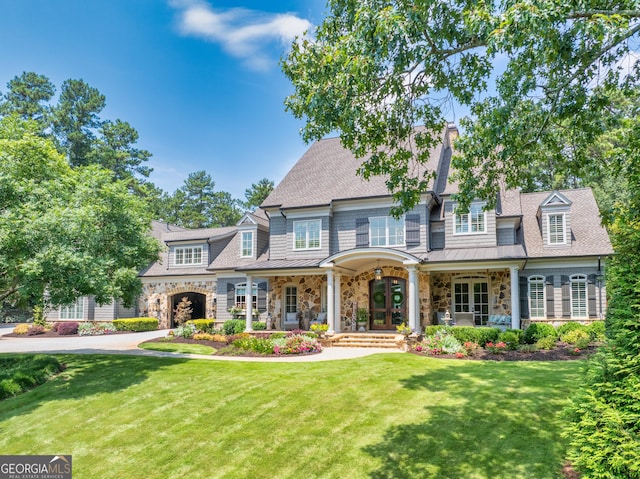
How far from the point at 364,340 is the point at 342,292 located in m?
3.50

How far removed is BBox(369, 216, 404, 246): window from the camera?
708 inches

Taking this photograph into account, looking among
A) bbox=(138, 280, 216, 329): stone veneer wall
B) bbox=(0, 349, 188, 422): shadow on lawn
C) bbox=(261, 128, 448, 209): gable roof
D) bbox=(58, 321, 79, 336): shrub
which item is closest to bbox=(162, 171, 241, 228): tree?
bbox=(138, 280, 216, 329): stone veneer wall

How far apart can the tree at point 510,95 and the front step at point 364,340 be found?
25.7 ft

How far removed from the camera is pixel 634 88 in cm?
757

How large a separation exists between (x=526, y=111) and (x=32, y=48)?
15.7 meters

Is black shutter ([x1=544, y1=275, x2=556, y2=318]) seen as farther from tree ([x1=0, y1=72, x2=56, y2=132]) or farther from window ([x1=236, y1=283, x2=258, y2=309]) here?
tree ([x1=0, y1=72, x2=56, y2=132])

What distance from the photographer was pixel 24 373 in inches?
416

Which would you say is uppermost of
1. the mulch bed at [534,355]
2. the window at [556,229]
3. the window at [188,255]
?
the window at [556,229]

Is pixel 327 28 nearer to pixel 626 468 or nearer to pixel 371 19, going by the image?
pixel 371 19

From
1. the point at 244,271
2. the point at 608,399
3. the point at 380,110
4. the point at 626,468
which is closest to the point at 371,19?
the point at 380,110

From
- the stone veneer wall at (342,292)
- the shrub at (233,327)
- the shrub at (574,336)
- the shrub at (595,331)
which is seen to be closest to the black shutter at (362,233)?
the stone veneer wall at (342,292)

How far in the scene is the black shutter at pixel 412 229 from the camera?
17.6 metres

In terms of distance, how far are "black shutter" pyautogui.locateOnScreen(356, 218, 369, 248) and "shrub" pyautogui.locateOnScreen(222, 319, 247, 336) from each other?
6.55 m

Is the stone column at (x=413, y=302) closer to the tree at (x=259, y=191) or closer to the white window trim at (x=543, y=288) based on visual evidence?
the white window trim at (x=543, y=288)
